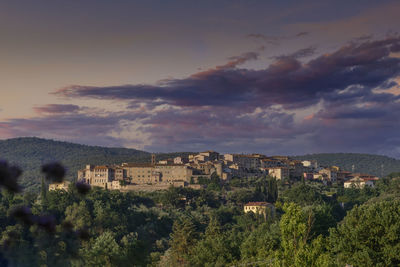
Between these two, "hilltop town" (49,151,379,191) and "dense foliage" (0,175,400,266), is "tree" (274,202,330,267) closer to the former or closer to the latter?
"dense foliage" (0,175,400,266)

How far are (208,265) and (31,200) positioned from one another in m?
33.0

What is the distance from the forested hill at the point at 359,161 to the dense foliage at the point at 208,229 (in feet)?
280

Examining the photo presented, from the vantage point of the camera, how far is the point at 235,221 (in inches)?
2237

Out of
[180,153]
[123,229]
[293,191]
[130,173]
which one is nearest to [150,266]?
[123,229]

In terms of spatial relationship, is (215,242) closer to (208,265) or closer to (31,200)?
(208,265)

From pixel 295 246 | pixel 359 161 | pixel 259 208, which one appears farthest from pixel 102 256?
pixel 359 161

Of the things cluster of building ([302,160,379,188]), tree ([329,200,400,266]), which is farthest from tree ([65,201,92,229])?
cluster of building ([302,160,379,188])

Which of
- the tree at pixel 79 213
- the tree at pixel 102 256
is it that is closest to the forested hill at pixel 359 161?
the tree at pixel 79 213

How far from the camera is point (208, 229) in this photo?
39469 millimetres

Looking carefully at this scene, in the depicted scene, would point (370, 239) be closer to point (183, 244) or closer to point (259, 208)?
point (183, 244)

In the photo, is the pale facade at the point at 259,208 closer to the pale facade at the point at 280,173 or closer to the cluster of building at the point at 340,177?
the pale facade at the point at 280,173

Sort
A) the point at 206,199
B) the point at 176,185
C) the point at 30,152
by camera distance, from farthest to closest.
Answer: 1. the point at 30,152
2. the point at 176,185
3. the point at 206,199

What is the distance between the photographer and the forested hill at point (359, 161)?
158500 millimetres

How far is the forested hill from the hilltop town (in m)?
73.4
